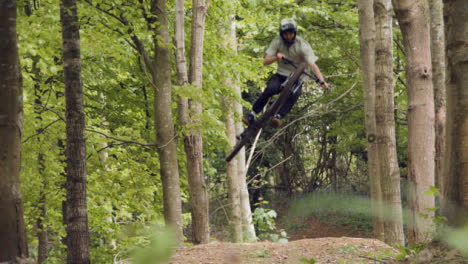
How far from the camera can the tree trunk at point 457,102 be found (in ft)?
13.3

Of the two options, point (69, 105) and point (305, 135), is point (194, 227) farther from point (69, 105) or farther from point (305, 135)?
point (305, 135)

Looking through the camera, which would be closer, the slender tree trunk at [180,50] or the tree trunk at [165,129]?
the tree trunk at [165,129]

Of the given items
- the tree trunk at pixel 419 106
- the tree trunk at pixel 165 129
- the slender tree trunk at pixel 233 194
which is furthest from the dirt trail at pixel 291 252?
the slender tree trunk at pixel 233 194

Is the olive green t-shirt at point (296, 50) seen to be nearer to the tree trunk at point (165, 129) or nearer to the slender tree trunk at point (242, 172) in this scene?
the tree trunk at point (165, 129)

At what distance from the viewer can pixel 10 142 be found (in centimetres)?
443

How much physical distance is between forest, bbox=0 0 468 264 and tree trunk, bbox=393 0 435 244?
0.02 meters

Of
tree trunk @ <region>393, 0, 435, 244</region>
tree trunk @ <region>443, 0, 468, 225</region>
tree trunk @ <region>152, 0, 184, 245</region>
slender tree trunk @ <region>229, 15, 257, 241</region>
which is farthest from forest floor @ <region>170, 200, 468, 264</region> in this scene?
slender tree trunk @ <region>229, 15, 257, 241</region>

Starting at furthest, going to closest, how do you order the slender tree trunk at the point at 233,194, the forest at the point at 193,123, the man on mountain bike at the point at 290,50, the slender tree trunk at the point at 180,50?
the slender tree trunk at the point at 233,194 → the slender tree trunk at the point at 180,50 → the man on mountain bike at the point at 290,50 → the forest at the point at 193,123

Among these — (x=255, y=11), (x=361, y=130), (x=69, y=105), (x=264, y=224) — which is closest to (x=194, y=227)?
(x=264, y=224)

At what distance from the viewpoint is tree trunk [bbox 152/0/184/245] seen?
8.68 m

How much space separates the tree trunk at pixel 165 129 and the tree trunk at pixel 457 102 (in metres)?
5.50

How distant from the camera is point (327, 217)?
21.2 m

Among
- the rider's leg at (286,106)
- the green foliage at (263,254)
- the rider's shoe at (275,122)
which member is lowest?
the green foliage at (263,254)

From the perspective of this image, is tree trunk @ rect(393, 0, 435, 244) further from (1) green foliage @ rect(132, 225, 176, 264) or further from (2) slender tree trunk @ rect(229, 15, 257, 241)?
(2) slender tree trunk @ rect(229, 15, 257, 241)
